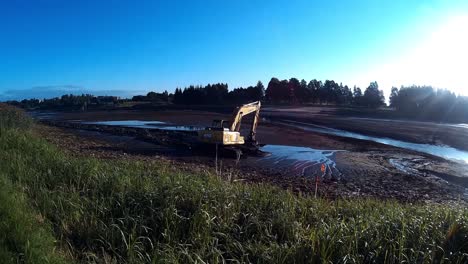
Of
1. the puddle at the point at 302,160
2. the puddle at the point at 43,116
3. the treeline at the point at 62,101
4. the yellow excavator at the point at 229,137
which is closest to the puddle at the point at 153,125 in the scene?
the puddle at the point at 43,116

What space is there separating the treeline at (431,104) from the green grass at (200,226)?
66809 millimetres

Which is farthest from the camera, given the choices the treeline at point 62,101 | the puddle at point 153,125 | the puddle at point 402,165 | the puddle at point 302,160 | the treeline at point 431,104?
the treeline at point 62,101

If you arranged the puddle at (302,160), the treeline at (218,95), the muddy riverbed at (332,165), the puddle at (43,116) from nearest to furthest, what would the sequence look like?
1. the muddy riverbed at (332,165)
2. the puddle at (302,160)
3. the puddle at (43,116)
4. the treeline at (218,95)

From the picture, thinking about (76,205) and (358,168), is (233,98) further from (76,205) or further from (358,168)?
(76,205)

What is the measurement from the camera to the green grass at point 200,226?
5.77 meters

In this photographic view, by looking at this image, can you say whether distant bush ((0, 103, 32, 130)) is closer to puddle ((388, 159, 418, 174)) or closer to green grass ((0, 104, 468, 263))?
green grass ((0, 104, 468, 263))

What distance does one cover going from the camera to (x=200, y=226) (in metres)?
6.91

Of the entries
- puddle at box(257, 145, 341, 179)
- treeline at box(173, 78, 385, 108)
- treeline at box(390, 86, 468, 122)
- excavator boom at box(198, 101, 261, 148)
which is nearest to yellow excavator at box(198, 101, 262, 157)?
excavator boom at box(198, 101, 261, 148)

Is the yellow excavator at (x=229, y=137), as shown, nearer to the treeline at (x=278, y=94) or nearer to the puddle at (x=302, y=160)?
the puddle at (x=302, y=160)

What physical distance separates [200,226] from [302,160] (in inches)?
787

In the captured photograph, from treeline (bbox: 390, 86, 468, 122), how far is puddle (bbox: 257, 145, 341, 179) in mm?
44877

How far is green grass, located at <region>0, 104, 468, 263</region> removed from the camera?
Result: 577 centimetres

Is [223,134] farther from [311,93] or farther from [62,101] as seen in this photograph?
[62,101]

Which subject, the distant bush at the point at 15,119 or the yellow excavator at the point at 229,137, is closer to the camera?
the distant bush at the point at 15,119
